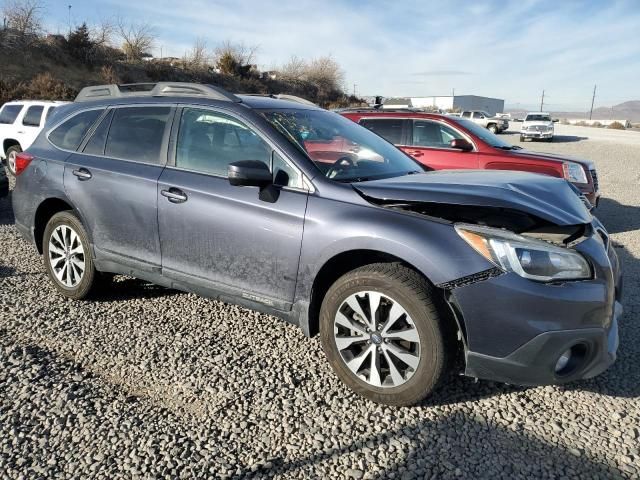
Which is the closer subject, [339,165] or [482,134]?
[339,165]

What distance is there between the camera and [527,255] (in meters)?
2.62

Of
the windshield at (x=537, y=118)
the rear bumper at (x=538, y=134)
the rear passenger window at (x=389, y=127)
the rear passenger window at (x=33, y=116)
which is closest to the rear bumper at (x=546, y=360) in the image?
the rear passenger window at (x=389, y=127)

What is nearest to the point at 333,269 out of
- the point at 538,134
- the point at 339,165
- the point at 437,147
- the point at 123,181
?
the point at 339,165

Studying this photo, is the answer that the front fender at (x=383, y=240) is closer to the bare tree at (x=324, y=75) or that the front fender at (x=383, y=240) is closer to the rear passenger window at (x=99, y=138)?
the rear passenger window at (x=99, y=138)

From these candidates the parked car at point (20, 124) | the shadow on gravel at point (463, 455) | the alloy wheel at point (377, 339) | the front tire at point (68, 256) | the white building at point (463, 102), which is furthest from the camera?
the white building at point (463, 102)

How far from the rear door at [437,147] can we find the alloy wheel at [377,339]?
16.9ft

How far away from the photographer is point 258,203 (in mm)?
3273

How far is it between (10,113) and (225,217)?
37.0 ft

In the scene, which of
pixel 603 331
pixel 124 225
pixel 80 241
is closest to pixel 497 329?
pixel 603 331

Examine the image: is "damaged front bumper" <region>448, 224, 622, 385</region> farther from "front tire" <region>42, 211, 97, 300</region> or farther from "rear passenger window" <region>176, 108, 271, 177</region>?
"front tire" <region>42, 211, 97, 300</region>

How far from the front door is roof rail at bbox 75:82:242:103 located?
16 cm

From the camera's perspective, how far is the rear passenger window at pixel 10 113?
11850 mm

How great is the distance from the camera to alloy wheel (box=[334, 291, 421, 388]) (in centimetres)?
285

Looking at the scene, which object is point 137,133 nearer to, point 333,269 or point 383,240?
point 333,269
